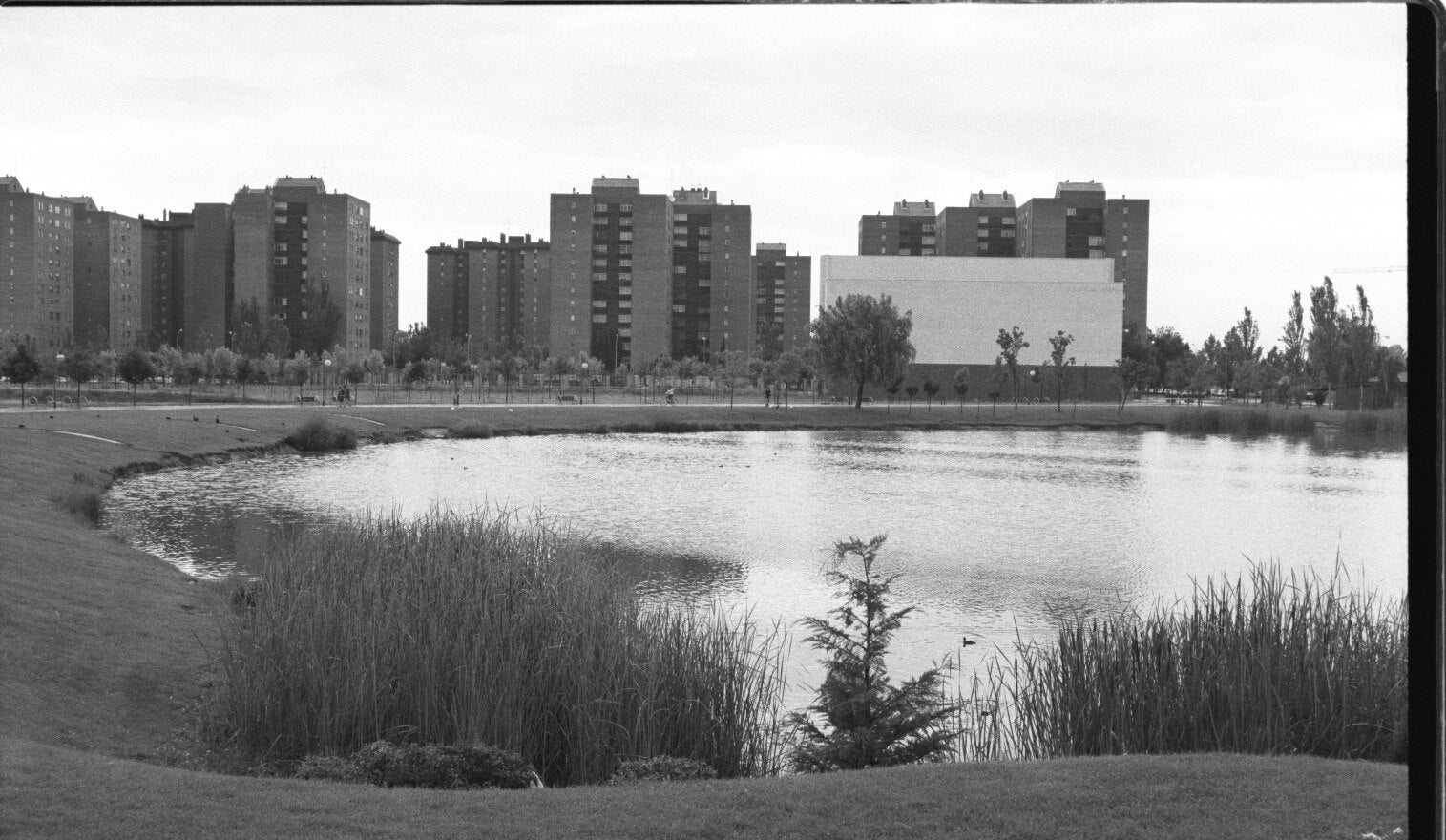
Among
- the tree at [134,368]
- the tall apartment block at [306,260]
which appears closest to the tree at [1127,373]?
the tree at [134,368]

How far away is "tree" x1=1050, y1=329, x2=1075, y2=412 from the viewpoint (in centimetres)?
6016

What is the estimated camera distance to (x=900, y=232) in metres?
90.2

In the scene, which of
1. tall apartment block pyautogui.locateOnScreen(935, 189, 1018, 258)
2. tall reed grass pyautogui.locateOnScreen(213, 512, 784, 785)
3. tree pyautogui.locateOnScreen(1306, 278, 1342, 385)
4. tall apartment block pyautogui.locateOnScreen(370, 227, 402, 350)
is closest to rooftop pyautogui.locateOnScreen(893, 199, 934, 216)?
tall apartment block pyautogui.locateOnScreen(935, 189, 1018, 258)

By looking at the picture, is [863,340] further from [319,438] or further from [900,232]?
[900,232]

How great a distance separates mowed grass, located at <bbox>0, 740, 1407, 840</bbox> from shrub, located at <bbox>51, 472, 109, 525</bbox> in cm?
1049

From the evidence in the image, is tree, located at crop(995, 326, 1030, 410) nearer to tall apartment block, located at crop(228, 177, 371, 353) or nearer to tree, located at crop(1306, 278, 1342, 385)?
tall apartment block, located at crop(228, 177, 371, 353)

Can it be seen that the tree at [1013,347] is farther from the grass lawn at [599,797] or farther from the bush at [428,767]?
the bush at [428,767]

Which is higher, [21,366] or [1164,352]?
[1164,352]

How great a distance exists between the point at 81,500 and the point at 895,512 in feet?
39.2

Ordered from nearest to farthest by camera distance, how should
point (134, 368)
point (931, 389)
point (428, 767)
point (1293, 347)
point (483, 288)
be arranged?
point (428, 767)
point (1293, 347)
point (134, 368)
point (931, 389)
point (483, 288)

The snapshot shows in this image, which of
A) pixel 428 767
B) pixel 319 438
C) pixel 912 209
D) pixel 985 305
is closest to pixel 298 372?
pixel 319 438

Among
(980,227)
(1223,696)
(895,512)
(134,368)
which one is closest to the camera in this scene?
(1223,696)

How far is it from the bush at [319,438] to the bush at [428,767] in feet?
78.2

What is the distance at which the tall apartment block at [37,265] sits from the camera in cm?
5819
